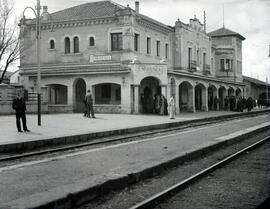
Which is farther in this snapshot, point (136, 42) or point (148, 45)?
point (148, 45)

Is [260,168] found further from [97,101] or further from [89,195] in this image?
[97,101]

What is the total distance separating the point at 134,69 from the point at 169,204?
85.4 ft

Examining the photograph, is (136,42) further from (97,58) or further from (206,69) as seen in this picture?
(206,69)

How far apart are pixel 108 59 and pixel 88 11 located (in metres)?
6.05

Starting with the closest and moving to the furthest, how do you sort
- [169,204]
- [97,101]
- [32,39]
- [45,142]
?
[169,204]
[45,142]
[97,101]
[32,39]

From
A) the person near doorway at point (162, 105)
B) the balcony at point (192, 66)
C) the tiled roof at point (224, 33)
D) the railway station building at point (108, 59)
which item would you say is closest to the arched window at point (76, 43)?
the railway station building at point (108, 59)

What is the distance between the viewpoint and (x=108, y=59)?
3603 centimetres

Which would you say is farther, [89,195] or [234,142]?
[234,142]

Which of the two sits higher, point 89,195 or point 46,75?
point 46,75

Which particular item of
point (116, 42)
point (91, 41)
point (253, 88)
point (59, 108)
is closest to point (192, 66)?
point (116, 42)

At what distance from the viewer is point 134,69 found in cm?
3234

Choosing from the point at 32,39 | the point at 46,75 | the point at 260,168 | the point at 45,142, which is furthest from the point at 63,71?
the point at 260,168

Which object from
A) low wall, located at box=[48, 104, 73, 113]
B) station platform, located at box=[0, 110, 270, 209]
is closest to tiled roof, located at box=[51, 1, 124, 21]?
low wall, located at box=[48, 104, 73, 113]

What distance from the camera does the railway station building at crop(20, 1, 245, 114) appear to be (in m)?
33.4
